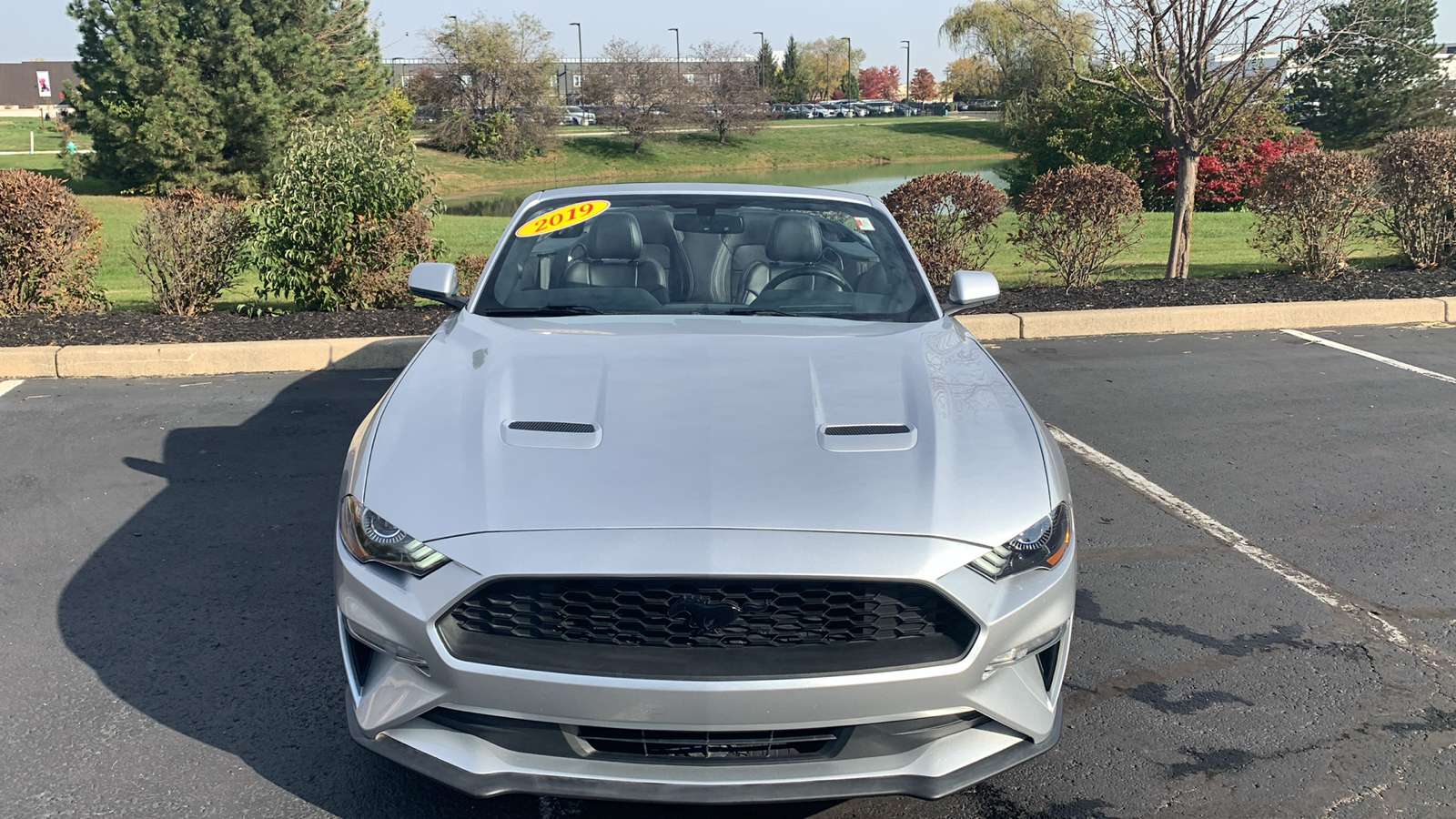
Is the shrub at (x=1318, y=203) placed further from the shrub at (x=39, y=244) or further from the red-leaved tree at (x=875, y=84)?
the red-leaved tree at (x=875, y=84)

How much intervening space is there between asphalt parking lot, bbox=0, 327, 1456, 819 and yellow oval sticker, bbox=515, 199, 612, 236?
1.57 m

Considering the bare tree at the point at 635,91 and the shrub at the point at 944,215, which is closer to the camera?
the shrub at the point at 944,215

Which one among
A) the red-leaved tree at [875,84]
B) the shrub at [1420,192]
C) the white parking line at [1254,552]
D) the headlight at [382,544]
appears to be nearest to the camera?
the headlight at [382,544]

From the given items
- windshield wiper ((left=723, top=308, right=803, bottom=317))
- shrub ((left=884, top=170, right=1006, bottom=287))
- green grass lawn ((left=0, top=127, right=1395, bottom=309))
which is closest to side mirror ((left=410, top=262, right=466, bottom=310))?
windshield wiper ((left=723, top=308, right=803, bottom=317))

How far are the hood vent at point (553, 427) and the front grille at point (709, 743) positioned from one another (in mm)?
784

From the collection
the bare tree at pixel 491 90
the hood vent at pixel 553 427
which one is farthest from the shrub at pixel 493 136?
the hood vent at pixel 553 427

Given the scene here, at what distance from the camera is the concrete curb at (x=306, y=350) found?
7.79m

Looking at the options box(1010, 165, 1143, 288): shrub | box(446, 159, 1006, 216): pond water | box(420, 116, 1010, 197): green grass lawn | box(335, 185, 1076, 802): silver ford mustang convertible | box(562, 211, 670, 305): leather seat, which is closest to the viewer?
box(335, 185, 1076, 802): silver ford mustang convertible

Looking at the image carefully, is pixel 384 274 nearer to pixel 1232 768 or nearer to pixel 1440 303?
pixel 1232 768

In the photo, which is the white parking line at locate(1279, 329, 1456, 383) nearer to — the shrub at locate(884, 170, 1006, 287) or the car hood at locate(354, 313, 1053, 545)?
the shrub at locate(884, 170, 1006, 287)

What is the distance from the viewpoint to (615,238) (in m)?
4.50

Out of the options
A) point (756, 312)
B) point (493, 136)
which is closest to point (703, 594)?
point (756, 312)

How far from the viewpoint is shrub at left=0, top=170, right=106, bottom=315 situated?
8844 millimetres

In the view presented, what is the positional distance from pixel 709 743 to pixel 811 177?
44069 mm
